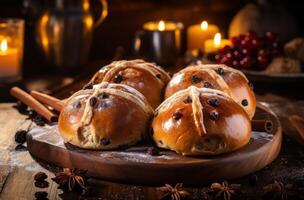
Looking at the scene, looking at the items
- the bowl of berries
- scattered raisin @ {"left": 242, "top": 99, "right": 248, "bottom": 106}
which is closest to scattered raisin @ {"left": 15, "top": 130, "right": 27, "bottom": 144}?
scattered raisin @ {"left": 242, "top": 99, "right": 248, "bottom": 106}

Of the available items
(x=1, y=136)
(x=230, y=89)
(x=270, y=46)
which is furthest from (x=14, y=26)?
(x=230, y=89)

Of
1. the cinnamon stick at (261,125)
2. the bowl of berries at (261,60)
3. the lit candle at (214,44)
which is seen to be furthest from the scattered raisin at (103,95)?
the lit candle at (214,44)

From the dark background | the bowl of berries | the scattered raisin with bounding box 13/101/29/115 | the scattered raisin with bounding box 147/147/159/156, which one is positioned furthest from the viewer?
the dark background

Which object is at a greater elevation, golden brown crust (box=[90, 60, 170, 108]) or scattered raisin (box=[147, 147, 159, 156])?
golden brown crust (box=[90, 60, 170, 108])

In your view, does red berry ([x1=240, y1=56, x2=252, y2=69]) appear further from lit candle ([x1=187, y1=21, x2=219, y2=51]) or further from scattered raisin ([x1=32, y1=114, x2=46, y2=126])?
scattered raisin ([x1=32, y1=114, x2=46, y2=126])

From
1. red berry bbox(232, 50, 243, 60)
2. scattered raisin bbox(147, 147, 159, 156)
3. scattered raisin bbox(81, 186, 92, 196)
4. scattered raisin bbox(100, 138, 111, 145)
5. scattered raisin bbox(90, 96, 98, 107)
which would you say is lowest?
scattered raisin bbox(81, 186, 92, 196)

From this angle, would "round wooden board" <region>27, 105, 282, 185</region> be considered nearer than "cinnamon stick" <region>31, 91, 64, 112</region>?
Yes
